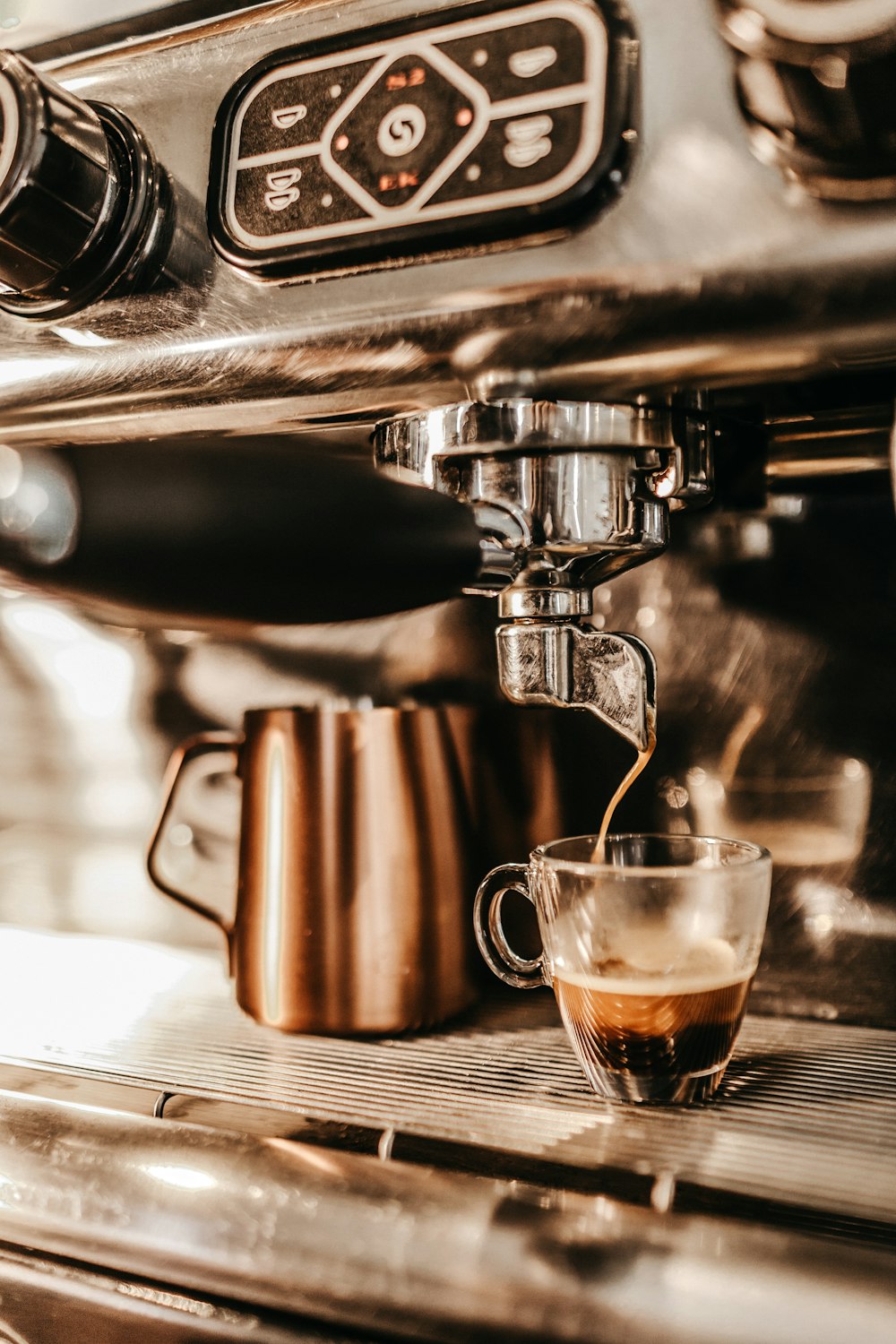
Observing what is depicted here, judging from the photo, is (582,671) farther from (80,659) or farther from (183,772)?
(80,659)

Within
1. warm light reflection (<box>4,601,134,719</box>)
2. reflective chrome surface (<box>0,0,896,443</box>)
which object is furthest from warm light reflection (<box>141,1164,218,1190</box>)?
warm light reflection (<box>4,601,134,719</box>)

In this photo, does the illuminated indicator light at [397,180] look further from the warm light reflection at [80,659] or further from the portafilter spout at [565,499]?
the warm light reflection at [80,659]

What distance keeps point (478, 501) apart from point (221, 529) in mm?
116

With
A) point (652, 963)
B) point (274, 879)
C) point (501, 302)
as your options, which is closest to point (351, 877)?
point (274, 879)

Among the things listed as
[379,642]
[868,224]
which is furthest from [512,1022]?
[868,224]

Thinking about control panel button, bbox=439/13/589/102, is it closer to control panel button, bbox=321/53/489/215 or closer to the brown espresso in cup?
control panel button, bbox=321/53/489/215

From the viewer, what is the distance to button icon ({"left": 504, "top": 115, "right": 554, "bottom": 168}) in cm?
28

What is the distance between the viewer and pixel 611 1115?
0.36 metres

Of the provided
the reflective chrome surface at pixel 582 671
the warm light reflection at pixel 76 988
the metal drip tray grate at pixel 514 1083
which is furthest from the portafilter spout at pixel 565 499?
the warm light reflection at pixel 76 988

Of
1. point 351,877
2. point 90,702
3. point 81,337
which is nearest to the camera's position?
point 81,337

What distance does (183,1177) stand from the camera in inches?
13.0

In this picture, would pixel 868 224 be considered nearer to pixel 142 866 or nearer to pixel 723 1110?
pixel 723 1110

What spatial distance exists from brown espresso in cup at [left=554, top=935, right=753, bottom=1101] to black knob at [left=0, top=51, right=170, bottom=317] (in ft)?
0.92

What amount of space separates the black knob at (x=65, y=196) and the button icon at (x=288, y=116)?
0.04 meters
